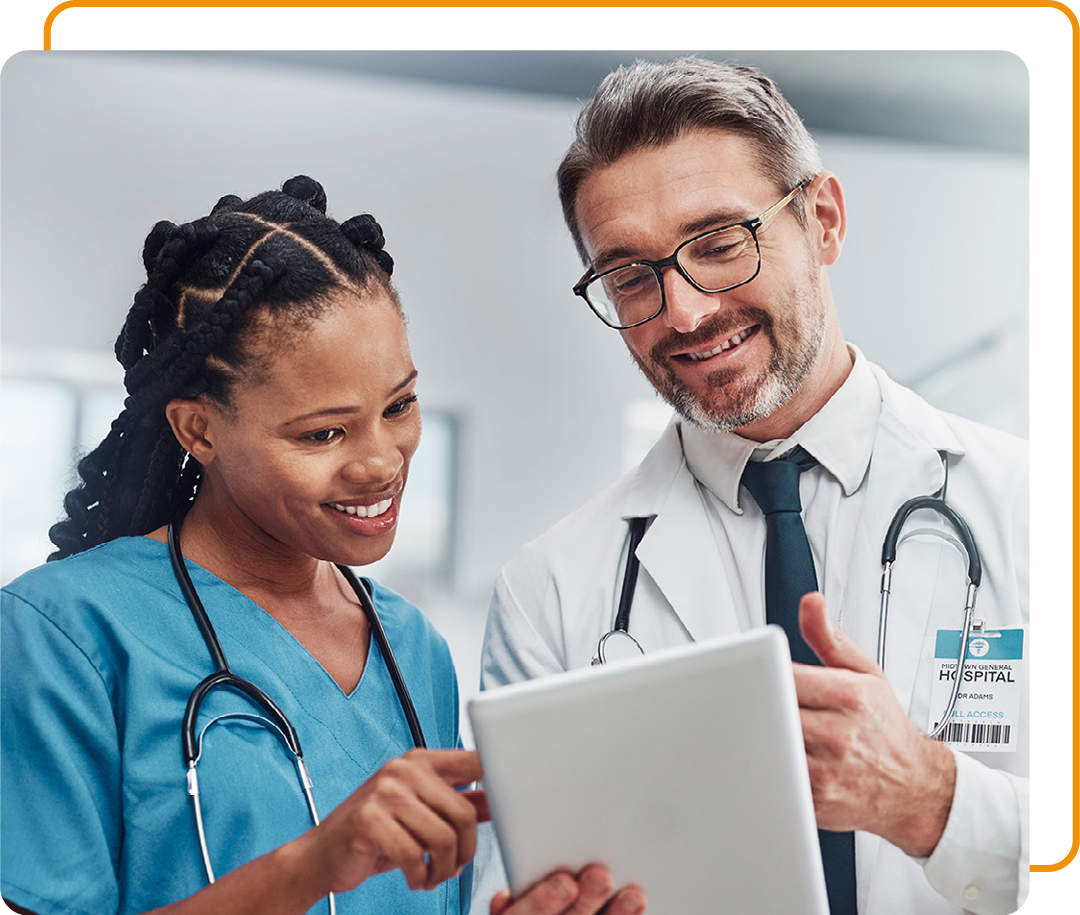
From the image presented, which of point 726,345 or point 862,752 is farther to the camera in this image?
point 726,345

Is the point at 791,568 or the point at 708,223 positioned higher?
the point at 708,223

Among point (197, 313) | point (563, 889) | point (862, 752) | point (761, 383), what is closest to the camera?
point (563, 889)

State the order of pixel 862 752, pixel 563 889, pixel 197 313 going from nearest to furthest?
pixel 563 889
pixel 862 752
pixel 197 313

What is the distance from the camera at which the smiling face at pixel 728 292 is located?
113 centimetres

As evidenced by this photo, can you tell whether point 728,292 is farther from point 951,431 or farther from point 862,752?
point 862,752

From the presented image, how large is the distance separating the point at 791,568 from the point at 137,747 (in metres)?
0.74

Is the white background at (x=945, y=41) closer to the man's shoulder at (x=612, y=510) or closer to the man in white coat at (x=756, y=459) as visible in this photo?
the man in white coat at (x=756, y=459)

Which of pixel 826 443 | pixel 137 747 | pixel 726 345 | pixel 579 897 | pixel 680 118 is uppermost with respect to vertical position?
pixel 680 118

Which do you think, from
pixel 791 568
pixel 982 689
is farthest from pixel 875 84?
pixel 982 689

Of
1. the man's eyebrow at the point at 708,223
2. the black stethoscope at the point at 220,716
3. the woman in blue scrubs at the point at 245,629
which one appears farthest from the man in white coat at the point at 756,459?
A: the woman in blue scrubs at the point at 245,629

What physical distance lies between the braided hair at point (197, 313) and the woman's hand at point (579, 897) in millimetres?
596

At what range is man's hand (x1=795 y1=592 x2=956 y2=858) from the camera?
0.93 metres

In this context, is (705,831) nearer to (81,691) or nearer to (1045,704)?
(1045,704)

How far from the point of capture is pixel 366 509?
111 cm
